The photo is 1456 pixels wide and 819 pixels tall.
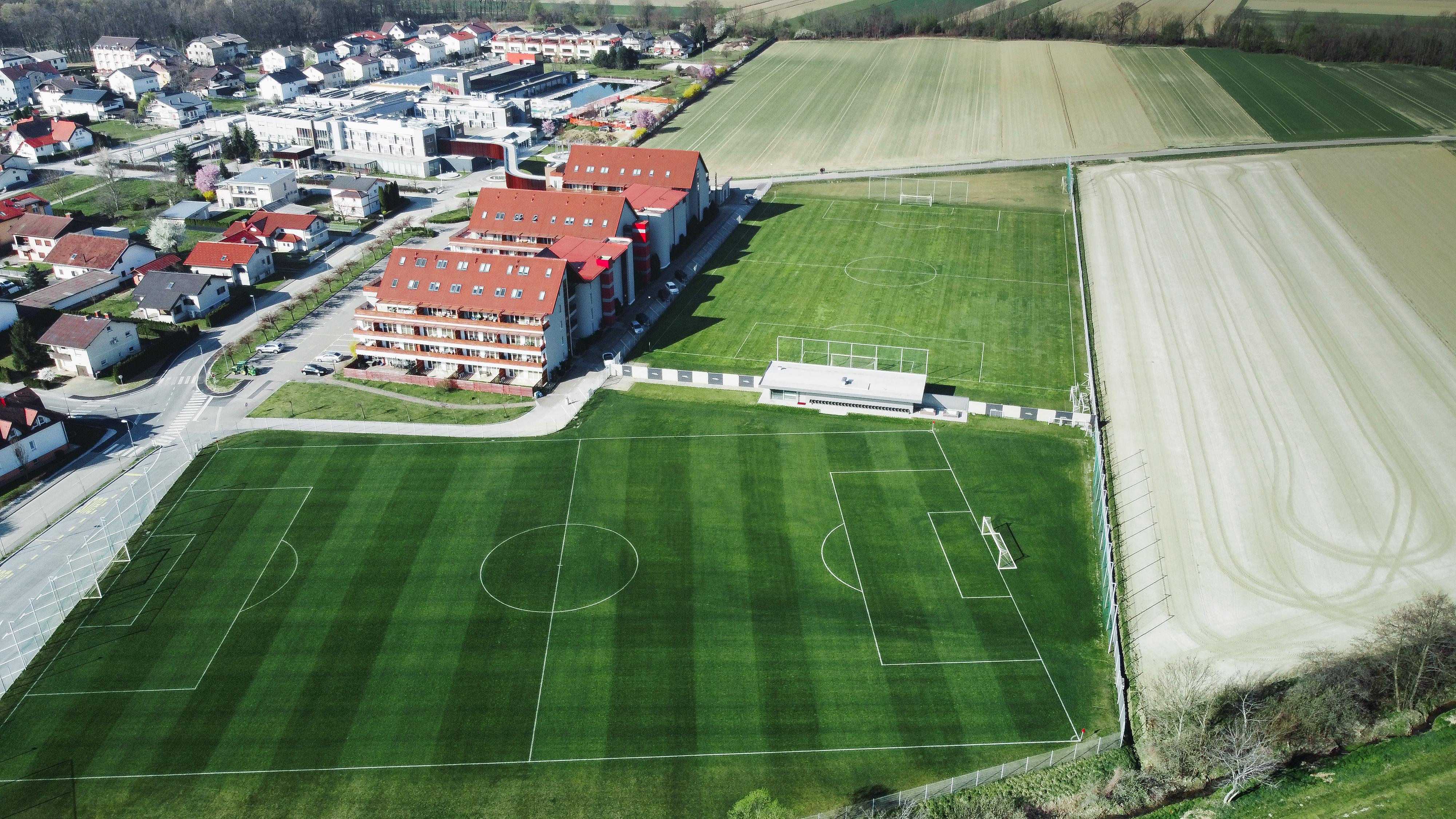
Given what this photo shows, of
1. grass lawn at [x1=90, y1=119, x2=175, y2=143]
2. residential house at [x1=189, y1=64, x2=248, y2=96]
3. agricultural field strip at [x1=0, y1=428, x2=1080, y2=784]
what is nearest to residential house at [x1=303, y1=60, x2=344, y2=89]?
residential house at [x1=189, y1=64, x2=248, y2=96]

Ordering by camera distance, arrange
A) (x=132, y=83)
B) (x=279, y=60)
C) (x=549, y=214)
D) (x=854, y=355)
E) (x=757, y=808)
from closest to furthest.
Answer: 1. (x=757, y=808)
2. (x=854, y=355)
3. (x=549, y=214)
4. (x=132, y=83)
5. (x=279, y=60)

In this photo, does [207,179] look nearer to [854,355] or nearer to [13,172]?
[13,172]

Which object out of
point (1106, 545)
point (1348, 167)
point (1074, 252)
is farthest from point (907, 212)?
point (1106, 545)

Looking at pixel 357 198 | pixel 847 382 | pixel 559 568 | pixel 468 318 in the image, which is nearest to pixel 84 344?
pixel 468 318

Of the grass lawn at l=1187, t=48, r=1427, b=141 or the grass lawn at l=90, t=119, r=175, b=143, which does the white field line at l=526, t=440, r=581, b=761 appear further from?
the grass lawn at l=90, t=119, r=175, b=143

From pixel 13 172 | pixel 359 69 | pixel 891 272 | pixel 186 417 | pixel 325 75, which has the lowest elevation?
pixel 186 417

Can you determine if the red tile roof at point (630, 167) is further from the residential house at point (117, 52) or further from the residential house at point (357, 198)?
the residential house at point (117, 52)
